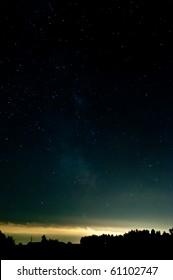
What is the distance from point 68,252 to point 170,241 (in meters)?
8.20

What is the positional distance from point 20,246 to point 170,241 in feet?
30.0

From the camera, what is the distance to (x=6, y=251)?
62.5 feet

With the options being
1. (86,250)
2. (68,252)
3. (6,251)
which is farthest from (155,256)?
(6,251)

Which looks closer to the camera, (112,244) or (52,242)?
(52,242)

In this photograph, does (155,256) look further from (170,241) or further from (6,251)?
(6,251)
